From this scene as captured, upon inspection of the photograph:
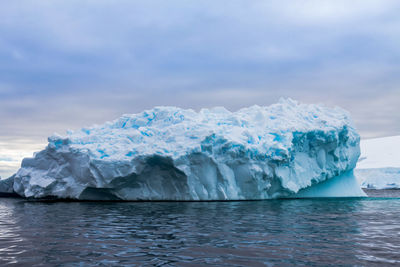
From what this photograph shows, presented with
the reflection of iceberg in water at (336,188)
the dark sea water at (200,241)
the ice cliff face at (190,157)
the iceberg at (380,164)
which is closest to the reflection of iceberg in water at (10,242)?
the dark sea water at (200,241)

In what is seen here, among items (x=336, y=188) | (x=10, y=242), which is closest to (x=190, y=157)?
(x=336, y=188)

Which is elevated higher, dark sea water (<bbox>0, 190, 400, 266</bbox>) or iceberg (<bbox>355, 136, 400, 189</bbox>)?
iceberg (<bbox>355, 136, 400, 189</bbox>)

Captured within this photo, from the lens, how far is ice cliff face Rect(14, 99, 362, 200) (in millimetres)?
17562

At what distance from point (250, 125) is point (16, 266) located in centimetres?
1653

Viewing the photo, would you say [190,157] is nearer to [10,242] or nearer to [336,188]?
[336,188]

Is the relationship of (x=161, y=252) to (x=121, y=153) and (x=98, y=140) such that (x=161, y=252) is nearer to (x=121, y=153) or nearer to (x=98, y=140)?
(x=121, y=153)

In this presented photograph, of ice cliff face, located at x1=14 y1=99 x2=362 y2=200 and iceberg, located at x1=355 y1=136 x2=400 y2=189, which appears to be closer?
ice cliff face, located at x1=14 y1=99 x2=362 y2=200

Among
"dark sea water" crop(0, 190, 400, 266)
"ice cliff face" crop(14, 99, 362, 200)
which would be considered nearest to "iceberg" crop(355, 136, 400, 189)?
"ice cliff face" crop(14, 99, 362, 200)

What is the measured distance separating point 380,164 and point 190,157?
37.7 m

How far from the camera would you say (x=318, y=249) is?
670 centimetres

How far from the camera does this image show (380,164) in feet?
156

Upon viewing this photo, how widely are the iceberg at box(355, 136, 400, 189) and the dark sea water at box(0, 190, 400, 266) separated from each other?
113 ft

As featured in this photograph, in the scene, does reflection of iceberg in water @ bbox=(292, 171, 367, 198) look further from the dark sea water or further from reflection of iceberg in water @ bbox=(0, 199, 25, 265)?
reflection of iceberg in water @ bbox=(0, 199, 25, 265)

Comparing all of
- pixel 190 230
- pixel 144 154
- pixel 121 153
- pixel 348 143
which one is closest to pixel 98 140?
pixel 121 153
